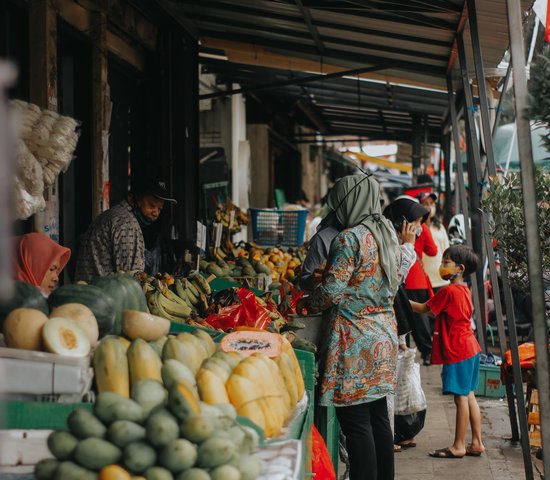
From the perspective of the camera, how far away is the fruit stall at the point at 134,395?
2488 millimetres

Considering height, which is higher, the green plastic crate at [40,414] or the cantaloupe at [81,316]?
the cantaloupe at [81,316]

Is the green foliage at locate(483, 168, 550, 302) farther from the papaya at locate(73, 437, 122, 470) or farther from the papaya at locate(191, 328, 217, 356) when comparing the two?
the papaya at locate(73, 437, 122, 470)

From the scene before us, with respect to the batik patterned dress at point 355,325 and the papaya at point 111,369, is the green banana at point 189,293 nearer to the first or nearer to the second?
the batik patterned dress at point 355,325

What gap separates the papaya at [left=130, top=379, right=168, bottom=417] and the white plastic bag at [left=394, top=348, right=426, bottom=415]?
3.72 metres

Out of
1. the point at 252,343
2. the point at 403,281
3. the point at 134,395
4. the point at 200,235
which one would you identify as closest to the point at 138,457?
the point at 134,395

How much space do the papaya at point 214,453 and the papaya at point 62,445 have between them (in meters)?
0.36

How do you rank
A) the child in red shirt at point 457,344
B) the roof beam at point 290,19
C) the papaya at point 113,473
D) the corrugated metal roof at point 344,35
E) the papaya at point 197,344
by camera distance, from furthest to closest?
the roof beam at point 290,19 → the corrugated metal roof at point 344,35 → the child in red shirt at point 457,344 → the papaya at point 197,344 → the papaya at point 113,473

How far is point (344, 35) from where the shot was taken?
8250 mm

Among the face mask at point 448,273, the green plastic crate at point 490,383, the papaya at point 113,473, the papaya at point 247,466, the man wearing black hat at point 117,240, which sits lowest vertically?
the green plastic crate at point 490,383

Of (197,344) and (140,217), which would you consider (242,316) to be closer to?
(140,217)

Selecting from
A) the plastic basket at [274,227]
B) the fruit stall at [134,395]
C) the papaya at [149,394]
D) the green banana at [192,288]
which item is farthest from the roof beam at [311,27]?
the papaya at [149,394]

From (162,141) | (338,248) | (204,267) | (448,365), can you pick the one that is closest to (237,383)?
(338,248)

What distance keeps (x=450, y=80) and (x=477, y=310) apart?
233cm

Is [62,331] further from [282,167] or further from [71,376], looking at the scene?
[282,167]
